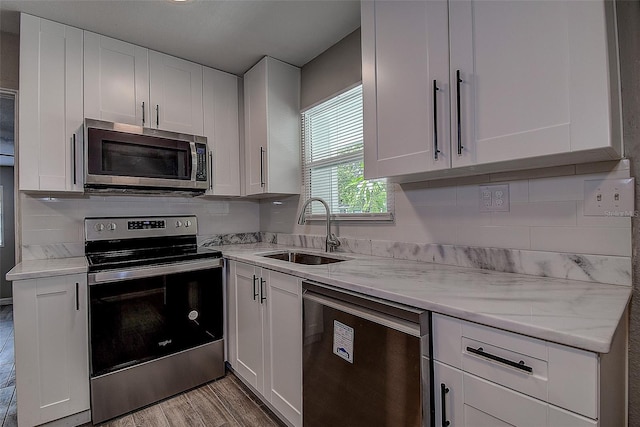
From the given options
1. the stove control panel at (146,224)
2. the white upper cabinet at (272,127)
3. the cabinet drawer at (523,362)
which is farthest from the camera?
the white upper cabinet at (272,127)

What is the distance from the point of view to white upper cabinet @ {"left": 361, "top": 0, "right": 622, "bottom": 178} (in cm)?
93

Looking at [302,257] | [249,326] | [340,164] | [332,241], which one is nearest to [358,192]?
[340,164]

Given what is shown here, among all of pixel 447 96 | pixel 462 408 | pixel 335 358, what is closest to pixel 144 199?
pixel 335 358

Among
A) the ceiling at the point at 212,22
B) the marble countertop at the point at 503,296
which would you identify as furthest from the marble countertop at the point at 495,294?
the ceiling at the point at 212,22

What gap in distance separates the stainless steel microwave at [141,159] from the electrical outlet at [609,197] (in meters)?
2.21

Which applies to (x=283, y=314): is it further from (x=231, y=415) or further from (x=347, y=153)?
(x=347, y=153)

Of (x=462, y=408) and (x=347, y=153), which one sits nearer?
(x=462, y=408)

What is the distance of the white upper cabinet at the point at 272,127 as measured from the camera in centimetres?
242

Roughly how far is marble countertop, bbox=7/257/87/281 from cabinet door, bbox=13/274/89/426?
1.4 inches

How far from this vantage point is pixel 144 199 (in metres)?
2.42

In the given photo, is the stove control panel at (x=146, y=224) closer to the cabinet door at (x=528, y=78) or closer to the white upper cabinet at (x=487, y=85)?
the white upper cabinet at (x=487, y=85)

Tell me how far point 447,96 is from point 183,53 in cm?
201

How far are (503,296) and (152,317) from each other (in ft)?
6.17

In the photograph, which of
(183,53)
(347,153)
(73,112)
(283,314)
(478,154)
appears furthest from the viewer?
(183,53)
